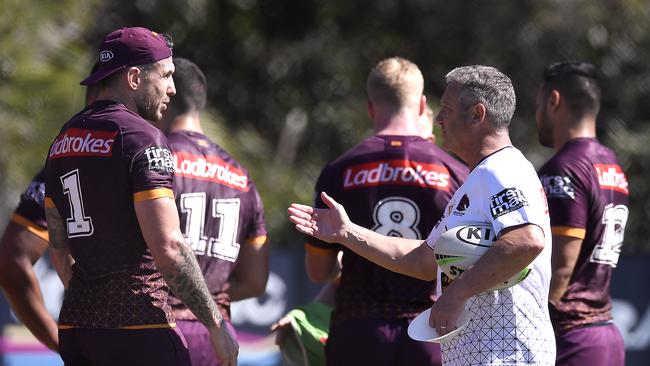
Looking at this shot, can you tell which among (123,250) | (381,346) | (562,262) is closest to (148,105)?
(123,250)

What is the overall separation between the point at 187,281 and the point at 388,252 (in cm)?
84

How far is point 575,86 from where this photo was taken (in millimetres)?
5801

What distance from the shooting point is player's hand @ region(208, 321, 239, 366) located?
161 inches

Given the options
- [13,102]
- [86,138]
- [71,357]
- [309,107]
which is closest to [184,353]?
[71,357]

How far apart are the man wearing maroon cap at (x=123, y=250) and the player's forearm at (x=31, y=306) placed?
161cm

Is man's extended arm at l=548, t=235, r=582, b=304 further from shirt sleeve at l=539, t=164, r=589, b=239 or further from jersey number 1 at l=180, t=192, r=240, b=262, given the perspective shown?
jersey number 1 at l=180, t=192, r=240, b=262

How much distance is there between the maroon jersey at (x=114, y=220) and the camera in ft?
13.2

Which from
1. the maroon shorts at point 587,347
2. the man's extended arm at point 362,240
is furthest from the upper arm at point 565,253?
the man's extended arm at point 362,240

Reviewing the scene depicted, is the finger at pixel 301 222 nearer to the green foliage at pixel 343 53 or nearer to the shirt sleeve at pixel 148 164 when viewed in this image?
the shirt sleeve at pixel 148 164

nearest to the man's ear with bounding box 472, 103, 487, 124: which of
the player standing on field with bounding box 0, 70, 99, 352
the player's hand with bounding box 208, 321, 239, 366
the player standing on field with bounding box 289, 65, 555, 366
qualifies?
the player standing on field with bounding box 289, 65, 555, 366

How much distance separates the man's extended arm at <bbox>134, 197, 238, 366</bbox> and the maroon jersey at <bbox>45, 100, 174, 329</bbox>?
0.07 metres

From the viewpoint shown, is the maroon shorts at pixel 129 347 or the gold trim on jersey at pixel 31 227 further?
the gold trim on jersey at pixel 31 227

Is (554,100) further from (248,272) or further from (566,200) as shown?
(248,272)

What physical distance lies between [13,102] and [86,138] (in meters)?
7.83
